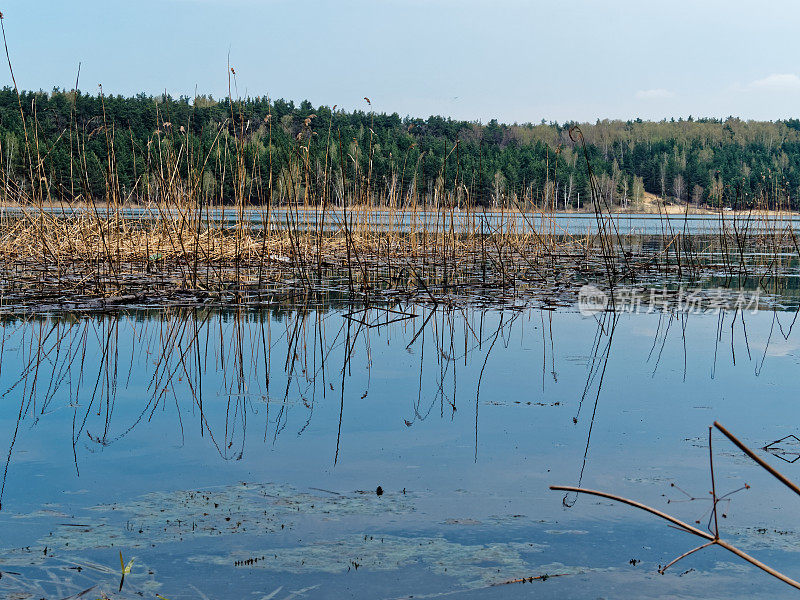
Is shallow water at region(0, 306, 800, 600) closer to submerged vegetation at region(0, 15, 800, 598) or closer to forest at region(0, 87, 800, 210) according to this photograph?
submerged vegetation at region(0, 15, 800, 598)

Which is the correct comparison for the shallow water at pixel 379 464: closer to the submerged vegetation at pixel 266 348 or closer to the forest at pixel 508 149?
the submerged vegetation at pixel 266 348

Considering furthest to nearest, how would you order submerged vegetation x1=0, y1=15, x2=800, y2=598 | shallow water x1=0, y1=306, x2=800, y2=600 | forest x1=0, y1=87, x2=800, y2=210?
forest x1=0, y1=87, x2=800, y2=210 < submerged vegetation x1=0, y1=15, x2=800, y2=598 < shallow water x1=0, y1=306, x2=800, y2=600

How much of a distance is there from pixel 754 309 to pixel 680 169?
86833 millimetres

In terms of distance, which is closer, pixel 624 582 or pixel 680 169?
pixel 624 582

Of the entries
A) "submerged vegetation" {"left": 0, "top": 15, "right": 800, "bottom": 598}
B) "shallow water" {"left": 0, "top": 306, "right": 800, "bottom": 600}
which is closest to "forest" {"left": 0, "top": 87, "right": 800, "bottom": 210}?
"submerged vegetation" {"left": 0, "top": 15, "right": 800, "bottom": 598}

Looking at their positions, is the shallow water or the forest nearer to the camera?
the shallow water

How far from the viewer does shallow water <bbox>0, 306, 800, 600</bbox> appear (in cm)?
184

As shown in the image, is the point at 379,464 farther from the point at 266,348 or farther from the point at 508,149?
the point at 508,149

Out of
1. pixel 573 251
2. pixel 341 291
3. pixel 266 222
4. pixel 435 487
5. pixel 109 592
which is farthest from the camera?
pixel 573 251

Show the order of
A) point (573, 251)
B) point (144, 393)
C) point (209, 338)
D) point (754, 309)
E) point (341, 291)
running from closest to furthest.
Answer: point (144, 393) → point (209, 338) → point (754, 309) → point (341, 291) → point (573, 251)

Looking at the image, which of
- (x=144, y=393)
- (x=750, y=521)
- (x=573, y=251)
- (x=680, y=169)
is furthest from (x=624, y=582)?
(x=680, y=169)

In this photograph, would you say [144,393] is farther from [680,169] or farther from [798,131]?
[798,131]

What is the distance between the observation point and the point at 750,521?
2164 millimetres

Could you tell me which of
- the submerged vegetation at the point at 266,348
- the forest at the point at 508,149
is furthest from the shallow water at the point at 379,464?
the forest at the point at 508,149
